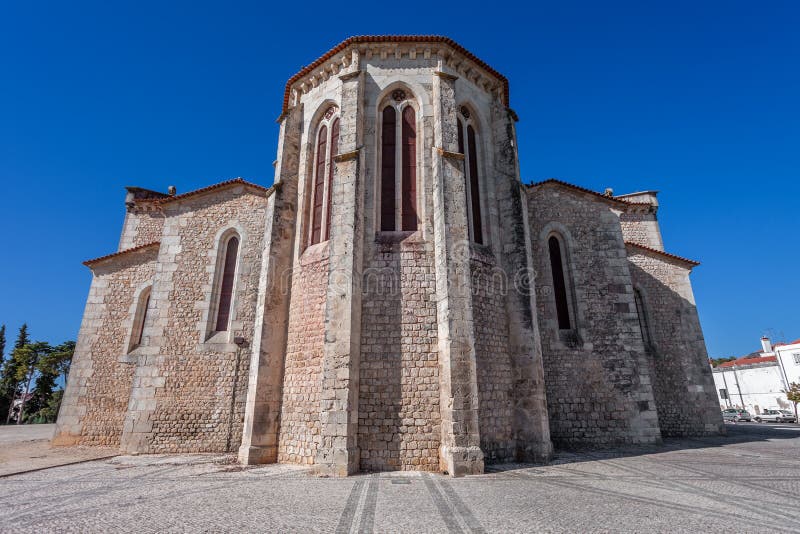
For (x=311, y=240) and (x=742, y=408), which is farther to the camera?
(x=742, y=408)

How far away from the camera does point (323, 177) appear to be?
1124 cm

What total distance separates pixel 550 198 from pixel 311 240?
30.2 ft

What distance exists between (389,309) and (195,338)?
727 centimetres

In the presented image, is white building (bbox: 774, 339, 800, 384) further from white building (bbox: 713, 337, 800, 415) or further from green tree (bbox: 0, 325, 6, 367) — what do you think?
green tree (bbox: 0, 325, 6, 367)

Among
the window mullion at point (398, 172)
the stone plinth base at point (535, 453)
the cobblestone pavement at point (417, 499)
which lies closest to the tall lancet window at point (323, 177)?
the window mullion at point (398, 172)

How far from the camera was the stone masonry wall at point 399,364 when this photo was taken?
8.14 meters

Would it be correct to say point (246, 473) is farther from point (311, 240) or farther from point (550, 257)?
point (550, 257)

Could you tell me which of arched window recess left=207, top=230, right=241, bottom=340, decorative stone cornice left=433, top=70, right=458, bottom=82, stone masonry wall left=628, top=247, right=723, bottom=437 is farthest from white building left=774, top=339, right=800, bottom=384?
arched window recess left=207, top=230, right=241, bottom=340

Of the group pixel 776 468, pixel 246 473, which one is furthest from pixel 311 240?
pixel 776 468

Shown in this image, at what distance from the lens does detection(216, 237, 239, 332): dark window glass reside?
1266 centimetres

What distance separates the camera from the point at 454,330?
27.7 ft

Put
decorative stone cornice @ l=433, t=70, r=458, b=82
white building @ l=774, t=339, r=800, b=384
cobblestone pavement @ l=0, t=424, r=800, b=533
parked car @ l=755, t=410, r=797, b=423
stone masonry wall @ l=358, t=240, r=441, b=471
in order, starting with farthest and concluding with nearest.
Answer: white building @ l=774, t=339, r=800, b=384, parked car @ l=755, t=410, r=797, b=423, decorative stone cornice @ l=433, t=70, r=458, b=82, stone masonry wall @ l=358, t=240, r=441, b=471, cobblestone pavement @ l=0, t=424, r=800, b=533

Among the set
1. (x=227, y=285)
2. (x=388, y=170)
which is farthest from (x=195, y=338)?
(x=388, y=170)

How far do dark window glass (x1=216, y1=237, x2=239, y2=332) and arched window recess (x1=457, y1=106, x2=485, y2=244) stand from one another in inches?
327
